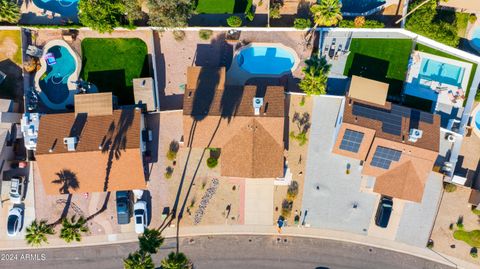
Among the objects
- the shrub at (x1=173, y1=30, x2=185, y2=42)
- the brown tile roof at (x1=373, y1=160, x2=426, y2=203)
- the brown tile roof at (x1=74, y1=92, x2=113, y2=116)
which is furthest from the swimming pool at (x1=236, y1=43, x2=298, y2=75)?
the brown tile roof at (x1=373, y1=160, x2=426, y2=203)

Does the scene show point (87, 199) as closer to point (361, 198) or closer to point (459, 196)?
point (361, 198)

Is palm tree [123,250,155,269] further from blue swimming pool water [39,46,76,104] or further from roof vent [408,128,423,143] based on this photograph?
roof vent [408,128,423,143]

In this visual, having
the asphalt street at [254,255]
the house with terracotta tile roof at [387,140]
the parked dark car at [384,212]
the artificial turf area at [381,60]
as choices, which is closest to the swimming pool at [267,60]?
the artificial turf area at [381,60]

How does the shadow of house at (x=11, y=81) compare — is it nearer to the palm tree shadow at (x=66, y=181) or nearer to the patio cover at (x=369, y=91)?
the palm tree shadow at (x=66, y=181)

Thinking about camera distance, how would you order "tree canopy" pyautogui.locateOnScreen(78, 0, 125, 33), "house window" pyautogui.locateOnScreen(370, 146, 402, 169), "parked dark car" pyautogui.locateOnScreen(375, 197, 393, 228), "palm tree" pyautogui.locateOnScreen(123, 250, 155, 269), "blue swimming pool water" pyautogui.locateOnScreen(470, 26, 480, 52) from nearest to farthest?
"palm tree" pyautogui.locateOnScreen(123, 250, 155, 269)
"house window" pyautogui.locateOnScreen(370, 146, 402, 169)
"tree canopy" pyautogui.locateOnScreen(78, 0, 125, 33)
"parked dark car" pyautogui.locateOnScreen(375, 197, 393, 228)
"blue swimming pool water" pyautogui.locateOnScreen(470, 26, 480, 52)

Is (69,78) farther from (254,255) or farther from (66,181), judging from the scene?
(254,255)
